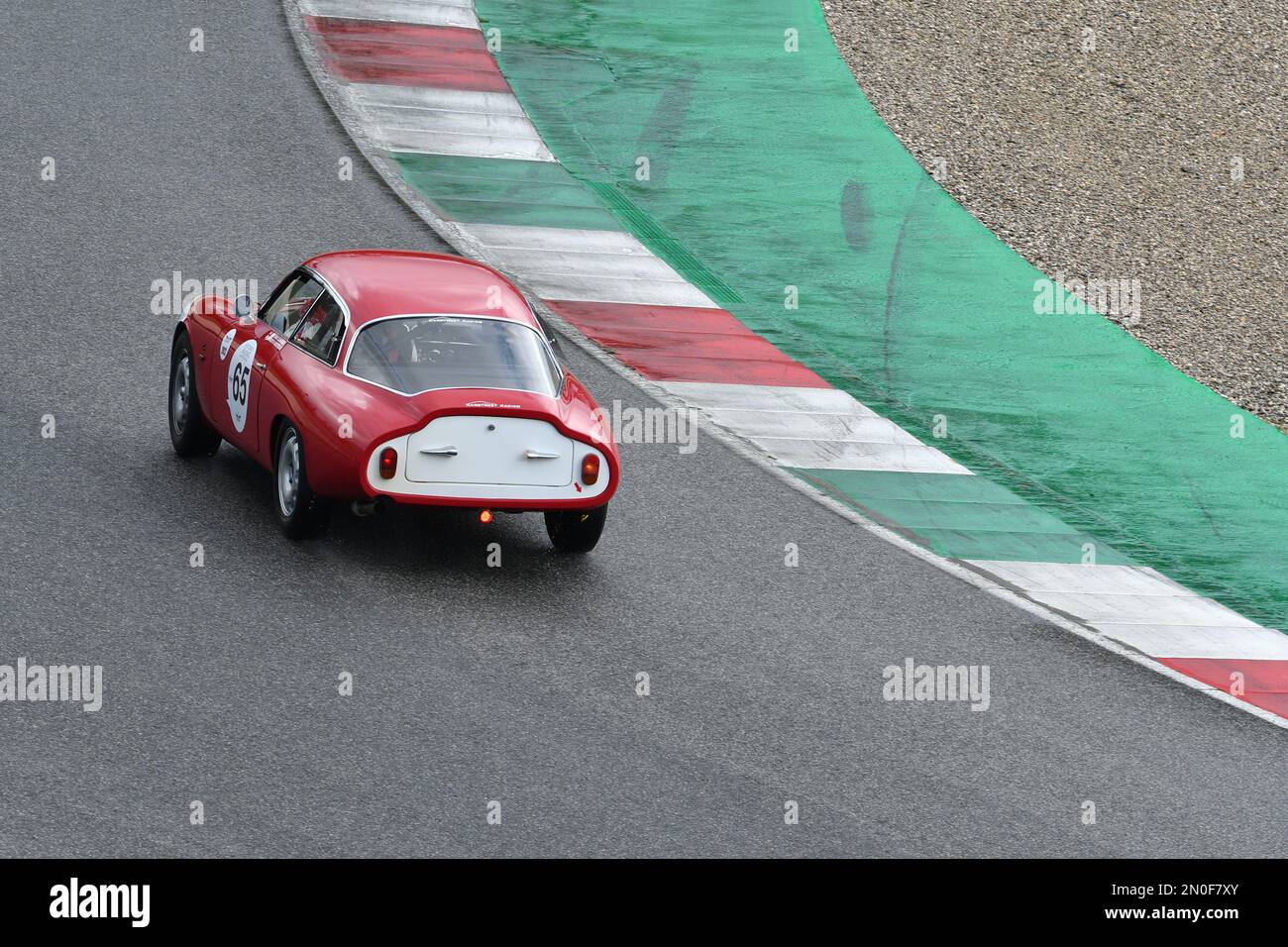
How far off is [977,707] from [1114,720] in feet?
2.55

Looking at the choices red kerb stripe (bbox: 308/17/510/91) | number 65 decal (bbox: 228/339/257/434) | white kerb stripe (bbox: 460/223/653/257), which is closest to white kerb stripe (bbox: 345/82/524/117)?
→ red kerb stripe (bbox: 308/17/510/91)

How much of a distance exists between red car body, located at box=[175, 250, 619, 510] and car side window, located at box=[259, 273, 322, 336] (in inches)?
1.2

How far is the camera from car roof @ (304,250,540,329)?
9.61m

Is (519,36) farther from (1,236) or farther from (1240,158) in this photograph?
(1240,158)

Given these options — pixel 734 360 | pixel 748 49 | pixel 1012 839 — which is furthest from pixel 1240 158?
pixel 1012 839

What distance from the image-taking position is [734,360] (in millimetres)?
13453

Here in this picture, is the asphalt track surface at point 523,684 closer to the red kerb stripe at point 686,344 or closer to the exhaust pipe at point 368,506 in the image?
the exhaust pipe at point 368,506

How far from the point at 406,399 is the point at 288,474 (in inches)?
37.0

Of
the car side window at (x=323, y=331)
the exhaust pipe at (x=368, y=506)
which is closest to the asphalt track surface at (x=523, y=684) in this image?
the exhaust pipe at (x=368, y=506)

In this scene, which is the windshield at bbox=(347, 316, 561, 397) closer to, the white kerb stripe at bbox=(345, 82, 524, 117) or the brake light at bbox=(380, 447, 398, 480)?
the brake light at bbox=(380, 447, 398, 480)

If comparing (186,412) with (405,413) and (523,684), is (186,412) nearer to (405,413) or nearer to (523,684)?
(405,413)

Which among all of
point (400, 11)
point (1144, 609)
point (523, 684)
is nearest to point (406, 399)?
point (523, 684)

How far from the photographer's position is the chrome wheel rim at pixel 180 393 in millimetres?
10672

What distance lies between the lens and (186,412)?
10617 millimetres
